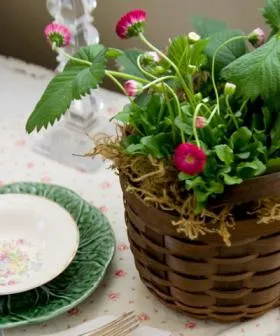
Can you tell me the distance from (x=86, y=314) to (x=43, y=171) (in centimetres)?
24

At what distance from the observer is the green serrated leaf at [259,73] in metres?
0.55

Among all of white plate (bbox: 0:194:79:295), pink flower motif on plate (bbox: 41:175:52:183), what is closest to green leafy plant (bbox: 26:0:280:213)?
white plate (bbox: 0:194:79:295)

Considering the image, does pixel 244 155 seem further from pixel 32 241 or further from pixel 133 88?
pixel 32 241

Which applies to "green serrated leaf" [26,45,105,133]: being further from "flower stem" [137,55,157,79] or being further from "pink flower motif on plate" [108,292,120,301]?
"pink flower motif on plate" [108,292,120,301]

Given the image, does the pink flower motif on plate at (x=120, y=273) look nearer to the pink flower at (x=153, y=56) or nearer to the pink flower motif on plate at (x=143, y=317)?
the pink flower motif on plate at (x=143, y=317)

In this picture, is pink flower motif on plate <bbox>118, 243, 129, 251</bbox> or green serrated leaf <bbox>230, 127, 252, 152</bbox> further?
pink flower motif on plate <bbox>118, 243, 129, 251</bbox>

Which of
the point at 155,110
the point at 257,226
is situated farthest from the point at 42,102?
the point at 257,226

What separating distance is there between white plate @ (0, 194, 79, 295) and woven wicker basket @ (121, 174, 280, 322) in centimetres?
9

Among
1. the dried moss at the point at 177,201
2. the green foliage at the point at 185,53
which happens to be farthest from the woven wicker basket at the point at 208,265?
the green foliage at the point at 185,53

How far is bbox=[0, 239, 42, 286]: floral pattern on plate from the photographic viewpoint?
28.7 inches

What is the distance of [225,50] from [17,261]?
0.30 metres

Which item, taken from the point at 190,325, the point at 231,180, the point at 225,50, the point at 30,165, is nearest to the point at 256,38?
the point at 225,50

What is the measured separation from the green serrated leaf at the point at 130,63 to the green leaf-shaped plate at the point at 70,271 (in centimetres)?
20

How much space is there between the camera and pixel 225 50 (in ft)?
2.04
